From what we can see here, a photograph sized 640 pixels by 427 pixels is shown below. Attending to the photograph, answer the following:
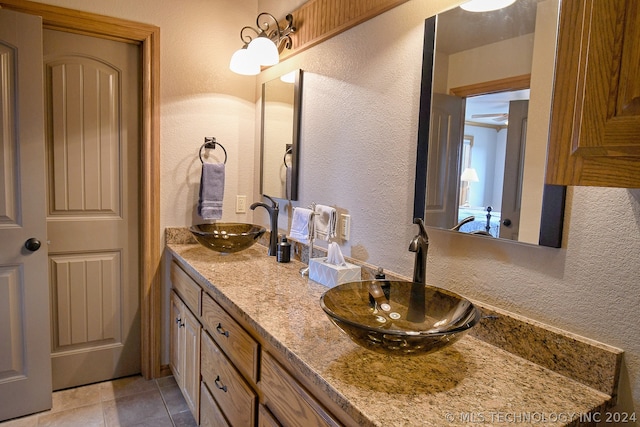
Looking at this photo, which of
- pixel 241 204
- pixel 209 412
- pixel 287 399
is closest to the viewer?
pixel 287 399

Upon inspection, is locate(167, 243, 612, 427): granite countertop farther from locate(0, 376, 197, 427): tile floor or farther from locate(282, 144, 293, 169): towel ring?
locate(0, 376, 197, 427): tile floor

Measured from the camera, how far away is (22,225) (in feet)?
6.48

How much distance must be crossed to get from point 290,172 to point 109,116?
1.09 meters

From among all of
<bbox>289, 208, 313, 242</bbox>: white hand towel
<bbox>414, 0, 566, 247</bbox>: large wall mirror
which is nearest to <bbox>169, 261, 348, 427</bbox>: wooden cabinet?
<bbox>289, 208, 313, 242</bbox>: white hand towel

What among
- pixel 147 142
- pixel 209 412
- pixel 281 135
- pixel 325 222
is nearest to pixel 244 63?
pixel 281 135

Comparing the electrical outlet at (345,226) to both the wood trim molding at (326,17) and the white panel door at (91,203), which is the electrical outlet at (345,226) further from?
the white panel door at (91,203)

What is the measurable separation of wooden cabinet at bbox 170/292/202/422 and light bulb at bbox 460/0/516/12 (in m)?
1.62

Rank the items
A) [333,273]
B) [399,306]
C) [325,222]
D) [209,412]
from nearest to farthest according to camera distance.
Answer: [399,306], [333,273], [209,412], [325,222]

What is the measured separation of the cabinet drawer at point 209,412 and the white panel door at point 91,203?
97cm

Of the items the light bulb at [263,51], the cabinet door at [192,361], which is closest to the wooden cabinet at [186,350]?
the cabinet door at [192,361]

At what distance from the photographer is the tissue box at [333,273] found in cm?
156

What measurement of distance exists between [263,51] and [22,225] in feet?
4.79

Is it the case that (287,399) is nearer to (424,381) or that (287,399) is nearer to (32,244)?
(424,381)

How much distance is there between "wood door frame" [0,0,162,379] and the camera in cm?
210
